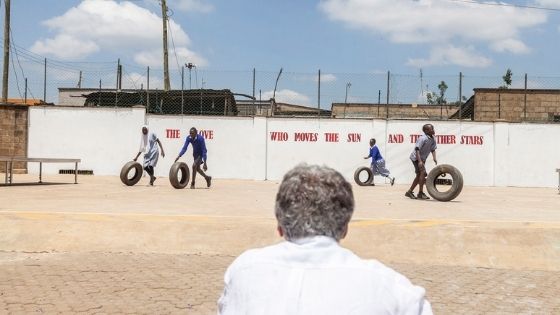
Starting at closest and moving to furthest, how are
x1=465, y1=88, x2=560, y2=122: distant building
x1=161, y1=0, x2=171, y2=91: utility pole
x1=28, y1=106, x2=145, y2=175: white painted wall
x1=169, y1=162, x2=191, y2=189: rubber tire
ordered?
x1=169, y1=162, x2=191, y2=189: rubber tire < x1=28, y1=106, x2=145, y2=175: white painted wall < x1=465, y1=88, x2=560, y2=122: distant building < x1=161, y1=0, x2=171, y2=91: utility pole

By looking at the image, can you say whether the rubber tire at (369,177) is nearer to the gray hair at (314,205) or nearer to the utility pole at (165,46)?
the utility pole at (165,46)

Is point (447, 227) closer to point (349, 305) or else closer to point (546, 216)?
point (546, 216)

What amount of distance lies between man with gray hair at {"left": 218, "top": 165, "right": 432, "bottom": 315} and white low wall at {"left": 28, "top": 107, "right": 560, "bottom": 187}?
19.3m

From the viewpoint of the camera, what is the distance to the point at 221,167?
2144 centimetres

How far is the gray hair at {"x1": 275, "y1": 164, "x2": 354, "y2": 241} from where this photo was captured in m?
1.72

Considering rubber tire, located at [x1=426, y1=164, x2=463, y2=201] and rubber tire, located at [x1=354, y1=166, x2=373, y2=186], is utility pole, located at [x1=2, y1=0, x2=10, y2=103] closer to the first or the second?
rubber tire, located at [x1=354, y1=166, x2=373, y2=186]

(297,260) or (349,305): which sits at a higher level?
(297,260)

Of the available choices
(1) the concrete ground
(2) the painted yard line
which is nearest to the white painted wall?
(1) the concrete ground

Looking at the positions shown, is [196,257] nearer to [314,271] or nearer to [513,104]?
[314,271]

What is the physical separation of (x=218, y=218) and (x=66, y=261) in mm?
2085

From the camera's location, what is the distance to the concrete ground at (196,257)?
4727 millimetres

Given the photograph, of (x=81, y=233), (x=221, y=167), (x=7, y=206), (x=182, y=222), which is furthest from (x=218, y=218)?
(x=221, y=167)

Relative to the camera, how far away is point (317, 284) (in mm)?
1604

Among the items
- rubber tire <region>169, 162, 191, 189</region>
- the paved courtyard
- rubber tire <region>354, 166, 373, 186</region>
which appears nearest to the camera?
the paved courtyard
